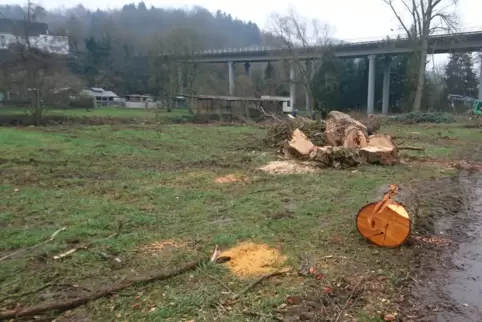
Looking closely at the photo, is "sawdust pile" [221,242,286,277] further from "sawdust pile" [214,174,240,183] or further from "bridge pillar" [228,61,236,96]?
"bridge pillar" [228,61,236,96]

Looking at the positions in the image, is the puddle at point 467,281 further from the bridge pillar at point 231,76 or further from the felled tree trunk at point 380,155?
the bridge pillar at point 231,76

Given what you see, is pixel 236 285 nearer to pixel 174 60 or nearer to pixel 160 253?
pixel 160 253

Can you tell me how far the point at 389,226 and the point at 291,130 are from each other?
1073cm

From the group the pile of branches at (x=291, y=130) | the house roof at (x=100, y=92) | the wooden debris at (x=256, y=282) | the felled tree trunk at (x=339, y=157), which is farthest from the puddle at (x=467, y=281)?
the house roof at (x=100, y=92)

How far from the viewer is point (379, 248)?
17.3 feet

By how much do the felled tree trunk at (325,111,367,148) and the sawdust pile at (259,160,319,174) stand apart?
2.11m

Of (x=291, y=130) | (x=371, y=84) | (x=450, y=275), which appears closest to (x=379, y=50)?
(x=371, y=84)

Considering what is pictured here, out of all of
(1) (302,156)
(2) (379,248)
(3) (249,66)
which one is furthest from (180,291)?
(3) (249,66)

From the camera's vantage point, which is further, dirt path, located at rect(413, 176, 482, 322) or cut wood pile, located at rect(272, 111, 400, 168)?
cut wood pile, located at rect(272, 111, 400, 168)

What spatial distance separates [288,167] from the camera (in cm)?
1113

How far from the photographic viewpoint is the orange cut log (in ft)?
17.0

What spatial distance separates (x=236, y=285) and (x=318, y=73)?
45951 millimetres

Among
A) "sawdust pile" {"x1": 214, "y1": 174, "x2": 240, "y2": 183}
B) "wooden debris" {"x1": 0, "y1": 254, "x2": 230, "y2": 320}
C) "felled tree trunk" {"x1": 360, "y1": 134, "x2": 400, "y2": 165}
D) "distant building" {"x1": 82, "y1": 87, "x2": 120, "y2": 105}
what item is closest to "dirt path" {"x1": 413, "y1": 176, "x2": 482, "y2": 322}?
"wooden debris" {"x1": 0, "y1": 254, "x2": 230, "y2": 320}

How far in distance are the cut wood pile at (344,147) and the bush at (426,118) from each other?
21955mm
